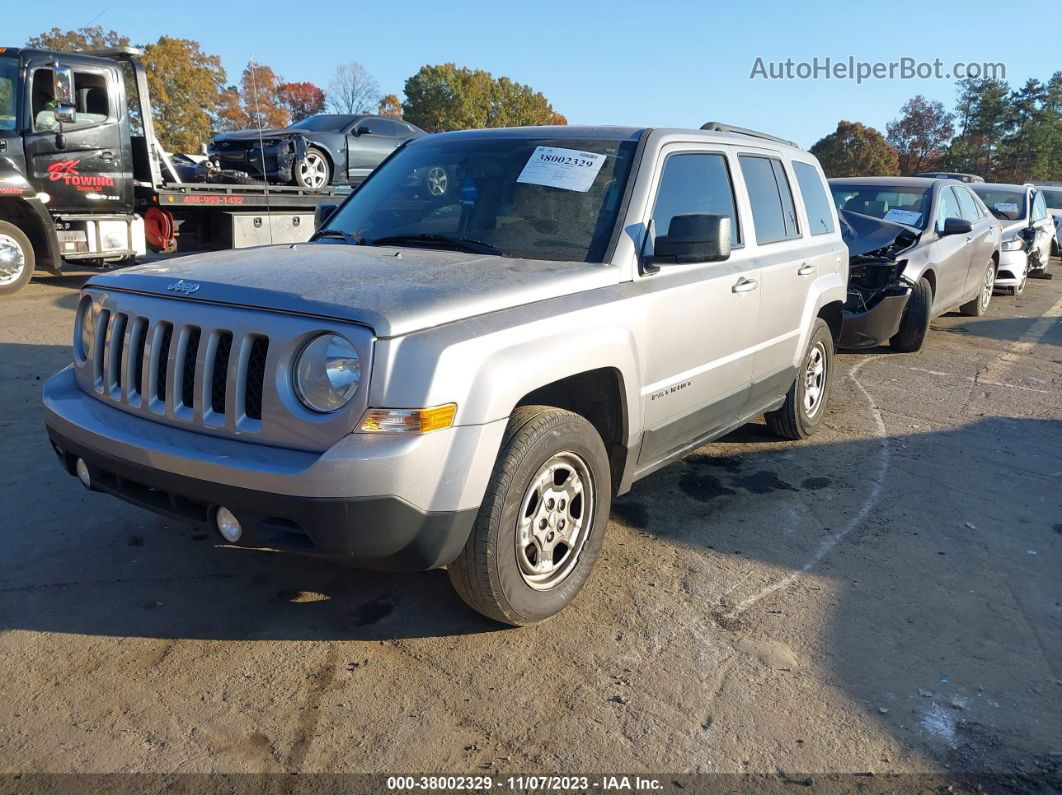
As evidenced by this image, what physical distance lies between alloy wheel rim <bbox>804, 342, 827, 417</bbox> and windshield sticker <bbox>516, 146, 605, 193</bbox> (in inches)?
95.2

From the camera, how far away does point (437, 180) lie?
4.17 m

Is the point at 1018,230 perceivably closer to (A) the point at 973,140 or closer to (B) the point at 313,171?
(B) the point at 313,171

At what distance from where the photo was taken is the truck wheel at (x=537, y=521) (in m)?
2.94

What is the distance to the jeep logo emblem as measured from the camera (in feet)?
9.88

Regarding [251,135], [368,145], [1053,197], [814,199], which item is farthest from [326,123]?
[1053,197]

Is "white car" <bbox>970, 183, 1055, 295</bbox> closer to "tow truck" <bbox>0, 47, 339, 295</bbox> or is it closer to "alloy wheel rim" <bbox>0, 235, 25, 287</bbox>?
"tow truck" <bbox>0, 47, 339, 295</bbox>

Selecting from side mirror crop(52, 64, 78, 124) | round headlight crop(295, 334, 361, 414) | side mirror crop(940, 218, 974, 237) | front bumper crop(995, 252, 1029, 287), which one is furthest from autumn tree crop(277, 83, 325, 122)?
round headlight crop(295, 334, 361, 414)

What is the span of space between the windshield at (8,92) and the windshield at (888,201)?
31.1 ft

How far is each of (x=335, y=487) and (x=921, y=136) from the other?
61.6 metres

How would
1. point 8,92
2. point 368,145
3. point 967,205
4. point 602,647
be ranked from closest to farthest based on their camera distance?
1. point 602,647
2. point 8,92
3. point 967,205
4. point 368,145

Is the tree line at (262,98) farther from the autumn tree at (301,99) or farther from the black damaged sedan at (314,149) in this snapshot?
the black damaged sedan at (314,149)

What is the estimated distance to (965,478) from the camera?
17.0 ft

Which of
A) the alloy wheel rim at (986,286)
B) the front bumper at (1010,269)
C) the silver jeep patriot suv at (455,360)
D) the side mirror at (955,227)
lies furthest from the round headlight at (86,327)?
the front bumper at (1010,269)

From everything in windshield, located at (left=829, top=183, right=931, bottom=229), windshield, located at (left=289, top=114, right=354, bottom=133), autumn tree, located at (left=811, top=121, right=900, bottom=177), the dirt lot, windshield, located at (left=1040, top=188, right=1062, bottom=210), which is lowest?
the dirt lot
